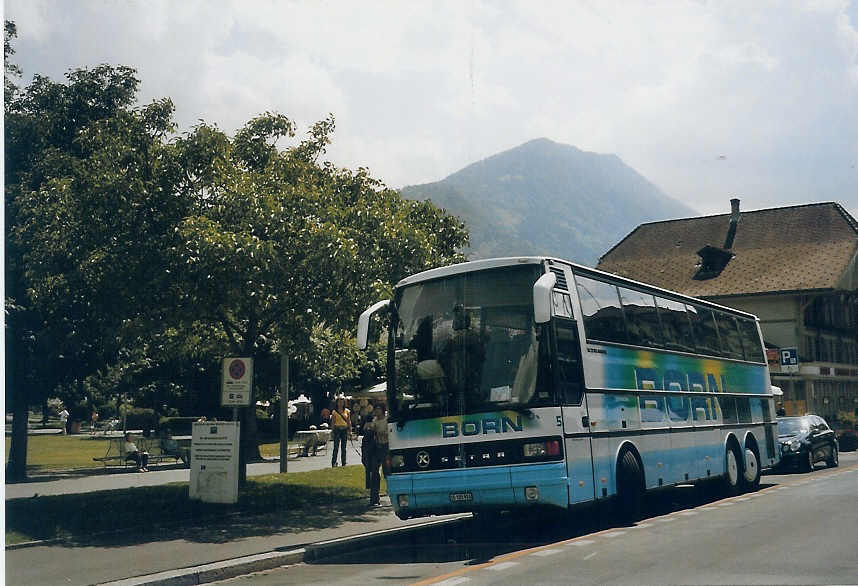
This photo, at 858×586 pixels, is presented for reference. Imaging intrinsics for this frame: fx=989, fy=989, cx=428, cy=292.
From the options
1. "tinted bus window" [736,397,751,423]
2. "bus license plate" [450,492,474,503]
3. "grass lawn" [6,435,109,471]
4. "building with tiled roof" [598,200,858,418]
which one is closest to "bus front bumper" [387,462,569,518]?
"bus license plate" [450,492,474,503]

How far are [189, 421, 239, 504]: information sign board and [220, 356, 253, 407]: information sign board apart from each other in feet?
1.31

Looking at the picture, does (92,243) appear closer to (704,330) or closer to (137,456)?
(704,330)

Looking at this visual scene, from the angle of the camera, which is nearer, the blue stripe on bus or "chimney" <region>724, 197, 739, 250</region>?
the blue stripe on bus

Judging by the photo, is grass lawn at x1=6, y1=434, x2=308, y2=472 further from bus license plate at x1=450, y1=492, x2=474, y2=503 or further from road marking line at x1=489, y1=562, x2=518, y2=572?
road marking line at x1=489, y1=562, x2=518, y2=572

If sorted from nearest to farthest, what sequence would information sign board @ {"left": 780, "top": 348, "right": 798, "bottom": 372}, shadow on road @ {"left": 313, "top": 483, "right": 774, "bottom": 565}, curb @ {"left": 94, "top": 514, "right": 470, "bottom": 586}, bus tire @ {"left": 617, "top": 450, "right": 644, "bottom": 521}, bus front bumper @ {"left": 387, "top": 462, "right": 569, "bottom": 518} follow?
curb @ {"left": 94, "top": 514, "right": 470, "bottom": 586}, shadow on road @ {"left": 313, "top": 483, "right": 774, "bottom": 565}, bus front bumper @ {"left": 387, "top": 462, "right": 569, "bottom": 518}, bus tire @ {"left": 617, "top": 450, "right": 644, "bottom": 521}, information sign board @ {"left": 780, "top": 348, "right": 798, "bottom": 372}

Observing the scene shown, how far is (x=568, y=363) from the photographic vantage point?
42.9 feet

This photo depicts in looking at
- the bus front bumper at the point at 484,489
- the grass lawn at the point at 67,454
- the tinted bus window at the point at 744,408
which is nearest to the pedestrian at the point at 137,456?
the grass lawn at the point at 67,454

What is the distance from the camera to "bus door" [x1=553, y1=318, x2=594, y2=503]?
41.7ft

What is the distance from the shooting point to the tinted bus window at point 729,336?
20.2 metres

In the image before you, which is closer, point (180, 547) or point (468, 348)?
point (180, 547)

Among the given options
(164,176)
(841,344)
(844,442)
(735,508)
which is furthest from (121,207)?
(841,344)

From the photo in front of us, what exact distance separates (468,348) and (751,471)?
10.4 m

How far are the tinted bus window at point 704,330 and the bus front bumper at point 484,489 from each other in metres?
7.10

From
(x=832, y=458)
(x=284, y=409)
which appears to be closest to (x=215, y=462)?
(x=284, y=409)
